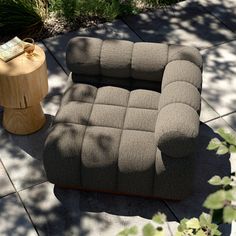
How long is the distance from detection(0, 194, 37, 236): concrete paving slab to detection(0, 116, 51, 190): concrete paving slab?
0.62 feet

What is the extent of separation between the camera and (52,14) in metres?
7.17

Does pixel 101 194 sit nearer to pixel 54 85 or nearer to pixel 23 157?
pixel 23 157

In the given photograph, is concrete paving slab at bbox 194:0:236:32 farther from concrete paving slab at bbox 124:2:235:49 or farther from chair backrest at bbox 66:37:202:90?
chair backrest at bbox 66:37:202:90

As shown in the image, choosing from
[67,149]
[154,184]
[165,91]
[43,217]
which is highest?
[165,91]

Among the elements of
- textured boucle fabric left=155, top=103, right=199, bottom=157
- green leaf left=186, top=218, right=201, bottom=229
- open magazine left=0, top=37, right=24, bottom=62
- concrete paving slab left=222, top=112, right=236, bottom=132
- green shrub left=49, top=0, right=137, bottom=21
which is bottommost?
concrete paving slab left=222, top=112, right=236, bottom=132

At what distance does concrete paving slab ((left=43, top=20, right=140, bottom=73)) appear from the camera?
6641mm

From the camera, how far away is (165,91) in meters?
4.59

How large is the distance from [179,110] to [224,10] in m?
3.64

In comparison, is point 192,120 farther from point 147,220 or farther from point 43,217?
point 43,217

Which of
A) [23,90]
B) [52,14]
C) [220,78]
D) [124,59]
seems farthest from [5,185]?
[52,14]

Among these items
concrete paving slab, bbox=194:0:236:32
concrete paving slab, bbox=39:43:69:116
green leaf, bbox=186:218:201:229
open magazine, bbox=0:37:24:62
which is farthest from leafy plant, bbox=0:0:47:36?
green leaf, bbox=186:218:201:229

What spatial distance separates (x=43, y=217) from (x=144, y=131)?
128cm

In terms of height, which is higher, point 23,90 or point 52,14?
point 23,90

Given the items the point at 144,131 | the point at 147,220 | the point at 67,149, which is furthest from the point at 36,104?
the point at 147,220
